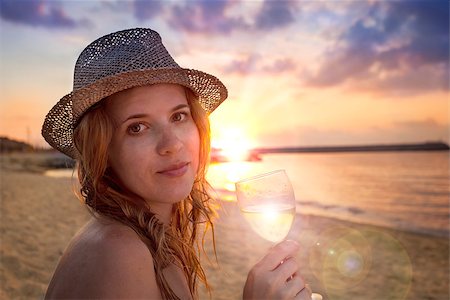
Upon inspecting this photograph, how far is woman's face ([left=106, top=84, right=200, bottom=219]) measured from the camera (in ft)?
6.45

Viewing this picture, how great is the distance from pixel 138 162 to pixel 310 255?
295 inches

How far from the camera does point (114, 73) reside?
6.68 feet

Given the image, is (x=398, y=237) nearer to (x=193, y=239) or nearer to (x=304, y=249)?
(x=304, y=249)

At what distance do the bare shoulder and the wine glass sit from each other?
0.50m

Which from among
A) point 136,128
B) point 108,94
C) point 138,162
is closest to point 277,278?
point 138,162

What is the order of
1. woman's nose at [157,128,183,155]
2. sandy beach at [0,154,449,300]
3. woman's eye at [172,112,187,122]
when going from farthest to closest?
sandy beach at [0,154,449,300] < woman's eye at [172,112,187,122] < woman's nose at [157,128,183,155]

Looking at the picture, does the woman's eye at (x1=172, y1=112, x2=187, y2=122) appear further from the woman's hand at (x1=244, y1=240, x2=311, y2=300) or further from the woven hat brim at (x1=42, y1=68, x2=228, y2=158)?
the woman's hand at (x1=244, y1=240, x2=311, y2=300)

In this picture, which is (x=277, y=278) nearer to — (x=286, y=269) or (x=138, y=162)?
(x=286, y=269)

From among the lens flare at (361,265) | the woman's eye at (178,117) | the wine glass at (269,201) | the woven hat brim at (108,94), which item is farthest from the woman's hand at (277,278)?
the lens flare at (361,265)

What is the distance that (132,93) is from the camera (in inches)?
80.7

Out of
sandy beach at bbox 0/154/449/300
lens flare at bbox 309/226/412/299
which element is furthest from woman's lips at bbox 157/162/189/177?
lens flare at bbox 309/226/412/299

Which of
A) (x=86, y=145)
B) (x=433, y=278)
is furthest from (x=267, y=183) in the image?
Answer: (x=433, y=278)

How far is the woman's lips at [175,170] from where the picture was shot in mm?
1997

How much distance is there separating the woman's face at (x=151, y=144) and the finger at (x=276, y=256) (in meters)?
0.48
